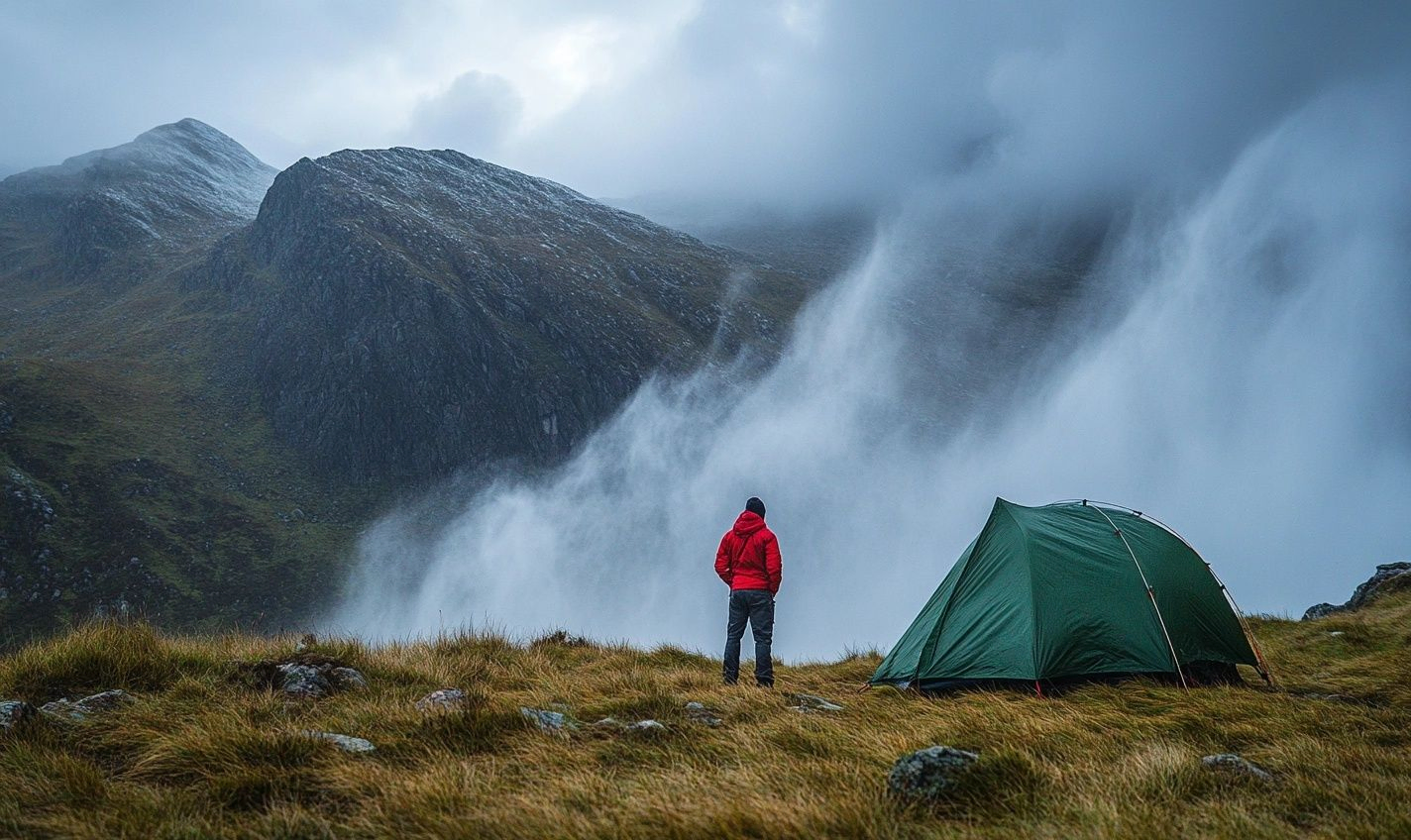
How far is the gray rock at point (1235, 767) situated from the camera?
16.5ft

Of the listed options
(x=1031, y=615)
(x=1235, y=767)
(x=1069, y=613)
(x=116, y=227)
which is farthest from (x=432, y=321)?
(x=1235, y=767)

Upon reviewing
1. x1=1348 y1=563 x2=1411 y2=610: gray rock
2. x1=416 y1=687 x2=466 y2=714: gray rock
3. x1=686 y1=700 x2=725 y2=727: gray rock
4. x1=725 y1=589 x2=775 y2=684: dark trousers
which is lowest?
x1=686 y1=700 x2=725 y2=727: gray rock

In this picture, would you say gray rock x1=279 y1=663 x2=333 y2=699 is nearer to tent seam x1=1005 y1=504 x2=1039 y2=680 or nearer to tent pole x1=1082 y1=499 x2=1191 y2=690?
tent seam x1=1005 y1=504 x2=1039 y2=680

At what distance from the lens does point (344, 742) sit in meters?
5.38

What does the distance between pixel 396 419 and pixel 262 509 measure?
919 inches

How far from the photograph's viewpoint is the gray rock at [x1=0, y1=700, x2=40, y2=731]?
207 inches

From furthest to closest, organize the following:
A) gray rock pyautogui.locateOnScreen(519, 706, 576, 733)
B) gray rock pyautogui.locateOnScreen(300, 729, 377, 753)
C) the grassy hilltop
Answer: gray rock pyautogui.locateOnScreen(519, 706, 576, 733) → gray rock pyautogui.locateOnScreen(300, 729, 377, 753) → the grassy hilltop

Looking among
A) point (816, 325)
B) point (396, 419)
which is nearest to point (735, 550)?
point (396, 419)

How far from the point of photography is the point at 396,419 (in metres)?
109

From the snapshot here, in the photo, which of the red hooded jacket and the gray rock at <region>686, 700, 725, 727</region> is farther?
the red hooded jacket

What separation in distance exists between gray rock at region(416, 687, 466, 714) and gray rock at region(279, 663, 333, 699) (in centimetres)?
126

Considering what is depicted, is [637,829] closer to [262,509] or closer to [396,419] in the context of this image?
[262,509]

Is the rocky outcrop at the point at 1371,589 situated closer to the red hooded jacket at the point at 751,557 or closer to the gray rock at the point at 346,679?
the red hooded jacket at the point at 751,557

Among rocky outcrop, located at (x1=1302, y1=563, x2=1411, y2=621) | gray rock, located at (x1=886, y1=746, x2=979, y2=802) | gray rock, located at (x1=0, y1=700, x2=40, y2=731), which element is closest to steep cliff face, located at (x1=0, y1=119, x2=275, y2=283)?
gray rock, located at (x1=0, y1=700, x2=40, y2=731)
